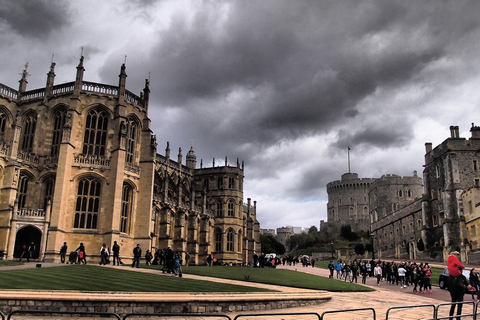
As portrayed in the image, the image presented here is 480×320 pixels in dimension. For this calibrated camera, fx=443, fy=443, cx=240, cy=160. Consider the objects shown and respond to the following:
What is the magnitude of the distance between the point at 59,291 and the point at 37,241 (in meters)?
23.4

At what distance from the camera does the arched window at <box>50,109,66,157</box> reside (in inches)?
1500

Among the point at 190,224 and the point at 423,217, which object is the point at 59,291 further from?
the point at 423,217

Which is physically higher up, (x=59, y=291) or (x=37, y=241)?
(x=37, y=241)

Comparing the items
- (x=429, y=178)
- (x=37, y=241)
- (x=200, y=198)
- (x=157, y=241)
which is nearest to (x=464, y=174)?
(x=429, y=178)

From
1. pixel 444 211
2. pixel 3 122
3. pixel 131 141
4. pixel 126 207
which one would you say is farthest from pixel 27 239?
pixel 444 211

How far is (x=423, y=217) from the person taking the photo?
65188 millimetres

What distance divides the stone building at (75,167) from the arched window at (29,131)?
0.09 meters

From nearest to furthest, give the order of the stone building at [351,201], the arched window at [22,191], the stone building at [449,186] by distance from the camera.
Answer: the arched window at [22,191]
the stone building at [449,186]
the stone building at [351,201]

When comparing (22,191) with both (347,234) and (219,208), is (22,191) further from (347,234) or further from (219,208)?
(347,234)

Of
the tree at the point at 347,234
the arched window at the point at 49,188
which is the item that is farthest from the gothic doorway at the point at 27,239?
the tree at the point at 347,234

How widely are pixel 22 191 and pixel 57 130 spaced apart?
599cm

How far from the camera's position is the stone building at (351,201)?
132625 millimetres

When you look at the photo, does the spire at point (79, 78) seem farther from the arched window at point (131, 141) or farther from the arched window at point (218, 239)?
the arched window at point (218, 239)

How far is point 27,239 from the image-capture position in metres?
35.1
